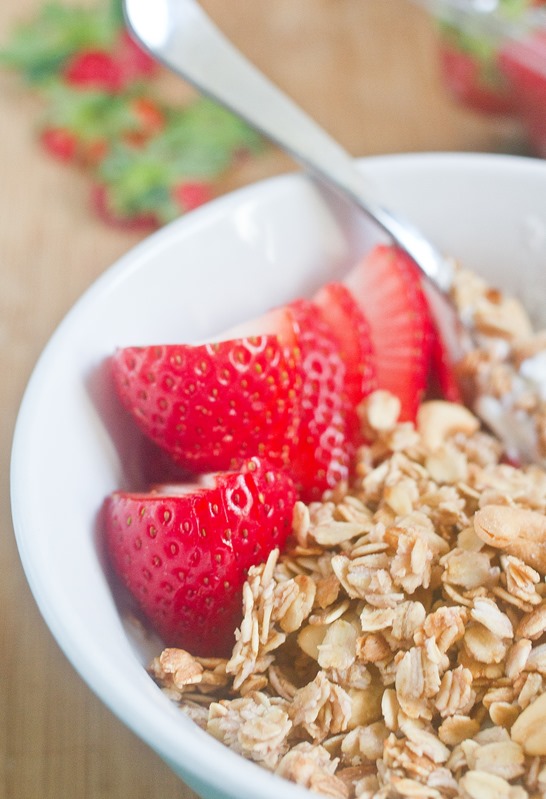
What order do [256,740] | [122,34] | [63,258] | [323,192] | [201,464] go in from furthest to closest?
[122,34]
[63,258]
[323,192]
[201,464]
[256,740]

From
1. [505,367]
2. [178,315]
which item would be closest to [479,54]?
[505,367]

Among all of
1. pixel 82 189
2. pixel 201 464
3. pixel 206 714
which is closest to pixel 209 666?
pixel 206 714

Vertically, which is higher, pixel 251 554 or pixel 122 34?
pixel 122 34

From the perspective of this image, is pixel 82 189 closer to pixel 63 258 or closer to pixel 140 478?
pixel 63 258

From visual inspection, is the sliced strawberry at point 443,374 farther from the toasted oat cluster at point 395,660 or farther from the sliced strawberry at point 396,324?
the toasted oat cluster at point 395,660

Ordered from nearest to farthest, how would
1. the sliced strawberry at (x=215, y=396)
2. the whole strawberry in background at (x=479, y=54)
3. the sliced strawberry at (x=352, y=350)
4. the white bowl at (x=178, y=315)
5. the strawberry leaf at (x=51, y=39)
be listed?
the white bowl at (x=178, y=315)
the sliced strawberry at (x=215, y=396)
the sliced strawberry at (x=352, y=350)
the whole strawberry in background at (x=479, y=54)
the strawberry leaf at (x=51, y=39)

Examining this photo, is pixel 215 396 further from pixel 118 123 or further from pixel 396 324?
pixel 118 123

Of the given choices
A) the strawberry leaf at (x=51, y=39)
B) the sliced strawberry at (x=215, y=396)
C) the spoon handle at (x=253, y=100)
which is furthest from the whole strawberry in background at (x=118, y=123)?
the sliced strawberry at (x=215, y=396)
